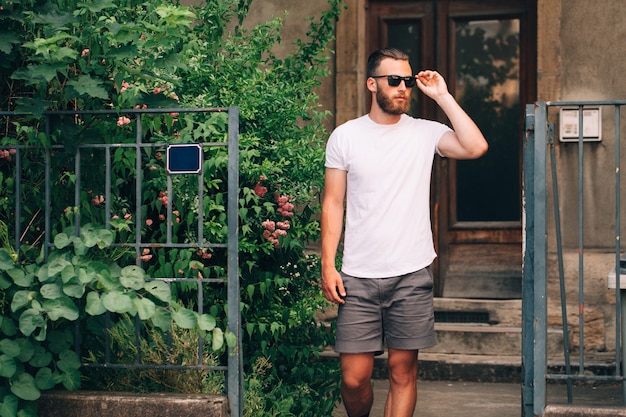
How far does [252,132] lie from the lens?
6195 mm

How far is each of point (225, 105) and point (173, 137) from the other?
45cm

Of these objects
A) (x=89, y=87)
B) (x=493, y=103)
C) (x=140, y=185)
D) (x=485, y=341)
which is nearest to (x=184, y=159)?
(x=140, y=185)

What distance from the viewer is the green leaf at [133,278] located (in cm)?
509

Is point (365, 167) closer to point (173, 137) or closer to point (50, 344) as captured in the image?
point (173, 137)

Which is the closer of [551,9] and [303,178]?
[303,178]

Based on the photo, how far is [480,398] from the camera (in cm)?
738

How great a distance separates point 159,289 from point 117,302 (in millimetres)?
222

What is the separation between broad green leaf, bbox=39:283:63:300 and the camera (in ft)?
16.5

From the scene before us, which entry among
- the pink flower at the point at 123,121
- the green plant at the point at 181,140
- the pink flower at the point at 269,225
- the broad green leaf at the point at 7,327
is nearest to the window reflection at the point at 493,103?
the green plant at the point at 181,140

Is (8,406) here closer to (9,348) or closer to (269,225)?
(9,348)

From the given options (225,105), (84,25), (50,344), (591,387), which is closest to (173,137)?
(225,105)

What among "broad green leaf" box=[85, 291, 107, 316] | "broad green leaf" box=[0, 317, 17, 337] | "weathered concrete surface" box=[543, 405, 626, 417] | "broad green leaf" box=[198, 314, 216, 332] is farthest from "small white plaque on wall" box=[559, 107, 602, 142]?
"broad green leaf" box=[0, 317, 17, 337]

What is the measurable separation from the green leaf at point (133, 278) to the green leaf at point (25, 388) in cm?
64

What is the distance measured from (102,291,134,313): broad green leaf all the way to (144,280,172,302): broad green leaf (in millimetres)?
127
